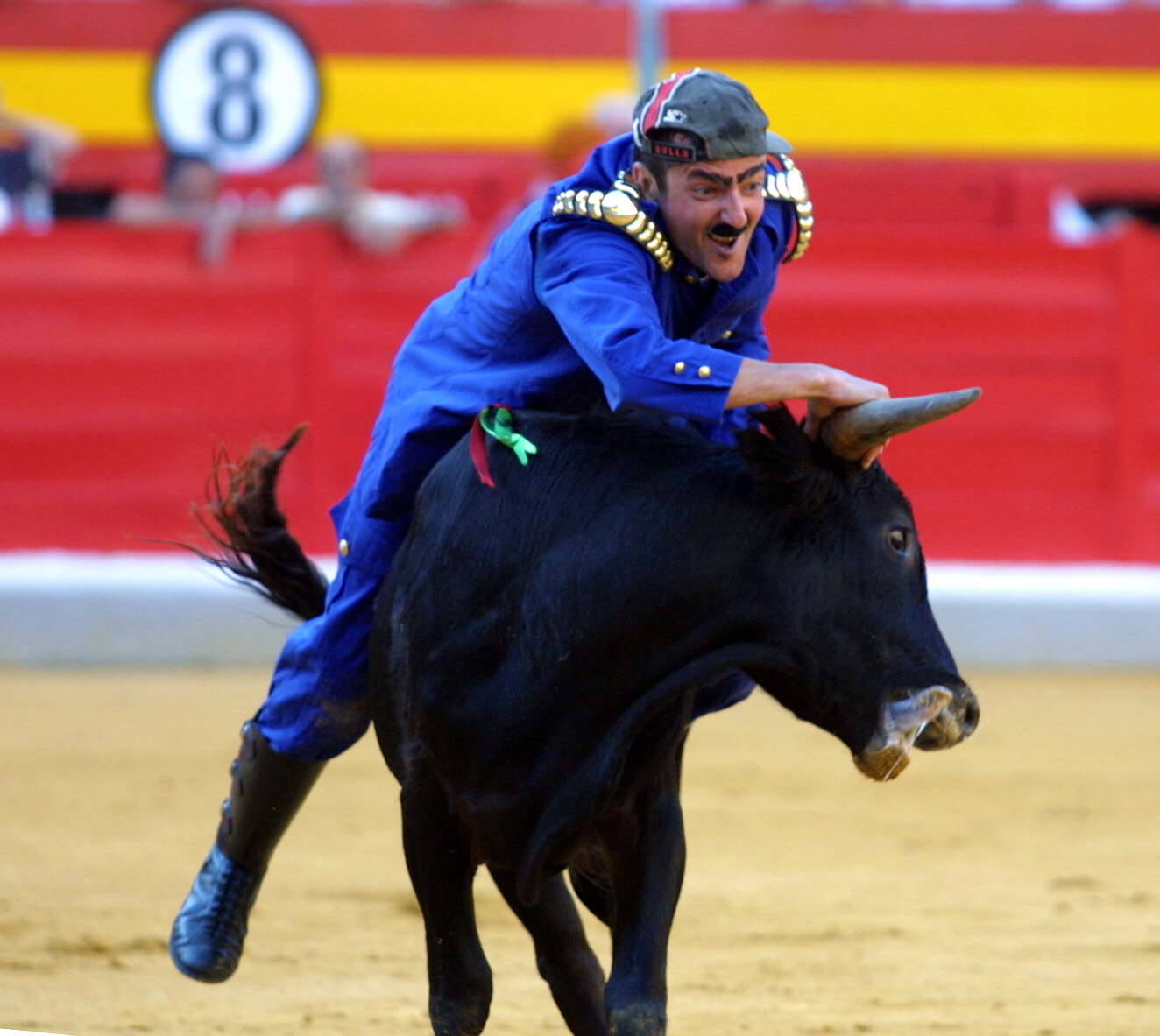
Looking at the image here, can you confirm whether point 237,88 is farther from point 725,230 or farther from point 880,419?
point 880,419

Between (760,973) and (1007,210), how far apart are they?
594 centimetres

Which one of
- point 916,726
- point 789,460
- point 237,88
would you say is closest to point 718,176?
point 789,460

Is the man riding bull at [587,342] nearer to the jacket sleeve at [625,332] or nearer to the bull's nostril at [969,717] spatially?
the jacket sleeve at [625,332]

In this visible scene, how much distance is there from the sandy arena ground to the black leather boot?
18 cm

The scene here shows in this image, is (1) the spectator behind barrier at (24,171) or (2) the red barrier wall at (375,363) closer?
(2) the red barrier wall at (375,363)

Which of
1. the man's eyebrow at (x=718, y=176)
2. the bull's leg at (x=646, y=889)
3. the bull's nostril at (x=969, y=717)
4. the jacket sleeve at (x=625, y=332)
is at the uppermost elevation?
the man's eyebrow at (x=718, y=176)

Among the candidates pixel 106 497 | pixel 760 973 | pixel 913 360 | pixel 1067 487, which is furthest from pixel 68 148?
pixel 760 973

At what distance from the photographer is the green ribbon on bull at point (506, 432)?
8.58ft

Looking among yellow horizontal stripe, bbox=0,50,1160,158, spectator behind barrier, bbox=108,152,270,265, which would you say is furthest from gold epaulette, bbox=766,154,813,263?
yellow horizontal stripe, bbox=0,50,1160,158

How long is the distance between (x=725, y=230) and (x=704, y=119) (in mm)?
145

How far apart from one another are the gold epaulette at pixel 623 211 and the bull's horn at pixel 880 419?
0.30 m

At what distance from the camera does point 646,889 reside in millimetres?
2701

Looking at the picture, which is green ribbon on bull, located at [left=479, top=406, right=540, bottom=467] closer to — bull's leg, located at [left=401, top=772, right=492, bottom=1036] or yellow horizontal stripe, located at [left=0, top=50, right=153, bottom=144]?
bull's leg, located at [left=401, top=772, right=492, bottom=1036]

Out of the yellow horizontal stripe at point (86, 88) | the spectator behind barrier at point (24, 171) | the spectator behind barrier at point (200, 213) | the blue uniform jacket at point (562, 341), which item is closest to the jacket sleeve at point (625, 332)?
the blue uniform jacket at point (562, 341)
